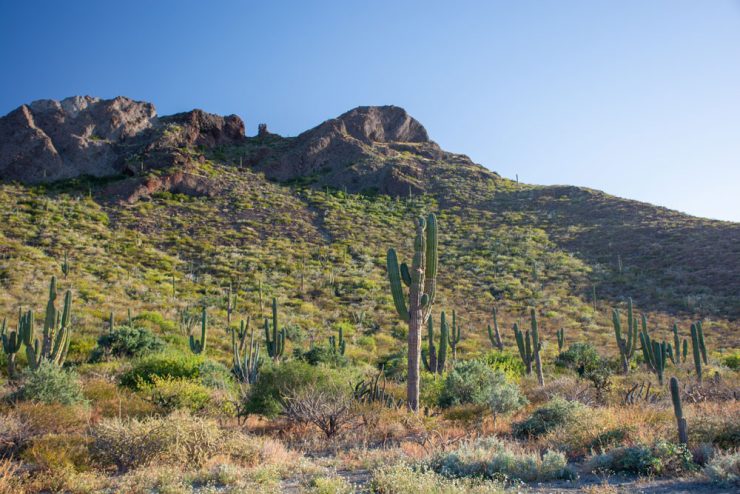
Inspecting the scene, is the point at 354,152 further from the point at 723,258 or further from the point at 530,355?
the point at 530,355

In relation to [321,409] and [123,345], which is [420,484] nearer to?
[321,409]

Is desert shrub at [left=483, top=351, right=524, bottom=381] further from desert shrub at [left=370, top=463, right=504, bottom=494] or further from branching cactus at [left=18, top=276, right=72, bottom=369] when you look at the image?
branching cactus at [left=18, top=276, right=72, bottom=369]

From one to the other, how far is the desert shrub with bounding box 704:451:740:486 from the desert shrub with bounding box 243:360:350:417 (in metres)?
7.49

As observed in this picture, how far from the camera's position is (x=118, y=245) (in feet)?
126

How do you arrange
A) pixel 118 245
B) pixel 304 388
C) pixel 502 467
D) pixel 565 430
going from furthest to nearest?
pixel 118 245
pixel 304 388
pixel 565 430
pixel 502 467

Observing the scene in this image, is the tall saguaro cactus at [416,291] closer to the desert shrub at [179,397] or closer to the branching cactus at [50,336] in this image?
the desert shrub at [179,397]

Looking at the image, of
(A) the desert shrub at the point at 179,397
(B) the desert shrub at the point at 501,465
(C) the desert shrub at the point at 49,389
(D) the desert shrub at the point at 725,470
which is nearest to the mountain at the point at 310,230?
(A) the desert shrub at the point at 179,397

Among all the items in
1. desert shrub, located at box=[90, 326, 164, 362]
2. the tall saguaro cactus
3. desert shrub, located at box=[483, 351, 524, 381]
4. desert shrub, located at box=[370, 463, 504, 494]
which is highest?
the tall saguaro cactus

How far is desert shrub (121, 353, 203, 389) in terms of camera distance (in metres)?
14.1

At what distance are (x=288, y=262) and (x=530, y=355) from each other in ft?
78.7

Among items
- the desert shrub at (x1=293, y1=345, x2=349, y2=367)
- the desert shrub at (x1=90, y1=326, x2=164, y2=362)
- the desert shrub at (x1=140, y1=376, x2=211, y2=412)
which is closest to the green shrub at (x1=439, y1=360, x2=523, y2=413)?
the desert shrub at (x1=140, y1=376, x2=211, y2=412)

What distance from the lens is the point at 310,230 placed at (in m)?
45.8

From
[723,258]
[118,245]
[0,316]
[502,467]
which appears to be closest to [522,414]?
[502,467]

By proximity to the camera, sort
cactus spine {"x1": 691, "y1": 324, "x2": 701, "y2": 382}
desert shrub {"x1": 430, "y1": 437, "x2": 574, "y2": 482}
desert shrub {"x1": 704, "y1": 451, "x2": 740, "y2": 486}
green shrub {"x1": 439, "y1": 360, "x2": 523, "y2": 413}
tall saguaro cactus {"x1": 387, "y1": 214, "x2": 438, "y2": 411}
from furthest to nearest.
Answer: cactus spine {"x1": 691, "y1": 324, "x2": 701, "y2": 382} → green shrub {"x1": 439, "y1": 360, "x2": 523, "y2": 413} → tall saguaro cactus {"x1": 387, "y1": 214, "x2": 438, "y2": 411} → desert shrub {"x1": 430, "y1": 437, "x2": 574, "y2": 482} → desert shrub {"x1": 704, "y1": 451, "x2": 740, "y2": 486}
